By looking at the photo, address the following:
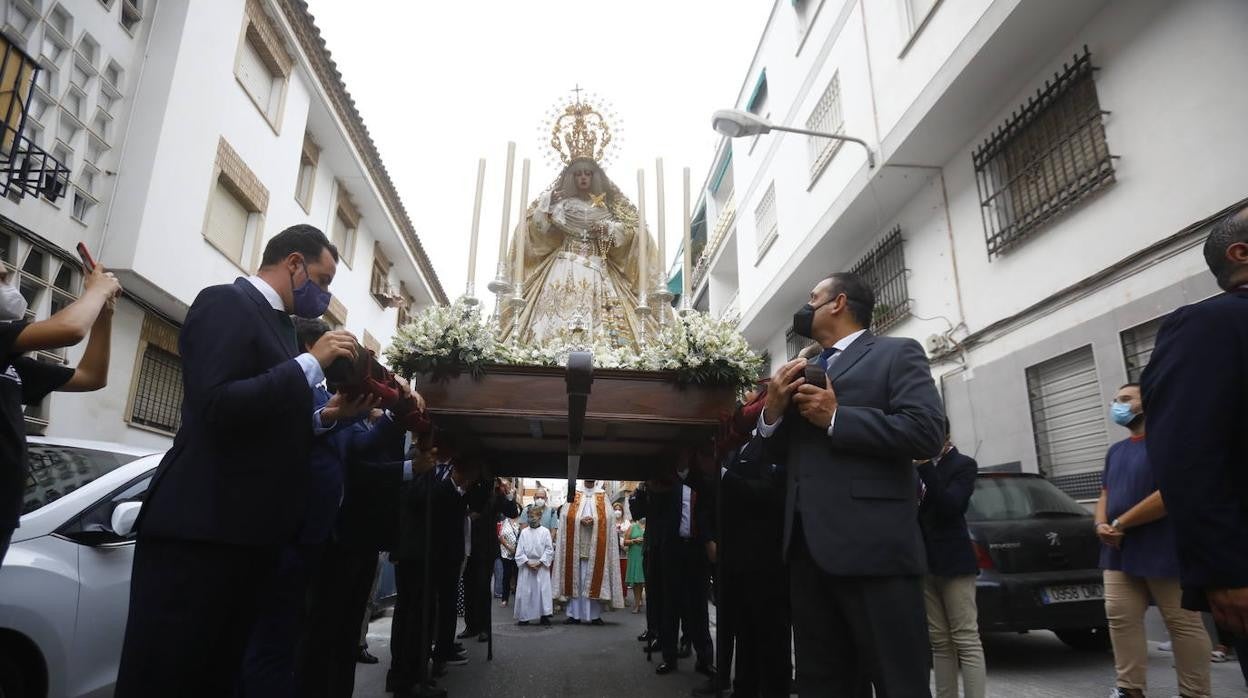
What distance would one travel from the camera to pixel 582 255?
5449mm

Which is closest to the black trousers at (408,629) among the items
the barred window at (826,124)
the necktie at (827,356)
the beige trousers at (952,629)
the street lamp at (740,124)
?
the beige trousers at (952,629)

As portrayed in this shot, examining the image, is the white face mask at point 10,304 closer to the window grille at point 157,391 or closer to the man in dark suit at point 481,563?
the man in dark suit at point 481,563

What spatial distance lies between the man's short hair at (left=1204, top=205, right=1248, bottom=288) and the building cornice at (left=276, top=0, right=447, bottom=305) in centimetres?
1259

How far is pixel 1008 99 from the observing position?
796cm

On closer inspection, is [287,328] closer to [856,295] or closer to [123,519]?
[123,519]

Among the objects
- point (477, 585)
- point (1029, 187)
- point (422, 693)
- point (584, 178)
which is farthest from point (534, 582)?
point (1029, 187)

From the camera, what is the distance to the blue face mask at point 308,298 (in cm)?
251

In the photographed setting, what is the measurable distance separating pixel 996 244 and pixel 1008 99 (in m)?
1.62

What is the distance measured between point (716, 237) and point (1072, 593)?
49.1ft

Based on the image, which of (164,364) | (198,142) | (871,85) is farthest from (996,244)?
(164,364)

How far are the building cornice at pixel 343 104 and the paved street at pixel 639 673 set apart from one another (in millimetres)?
9916

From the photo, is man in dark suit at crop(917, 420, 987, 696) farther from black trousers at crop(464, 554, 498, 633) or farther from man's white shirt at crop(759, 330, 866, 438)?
black trousers at crop(464, 554, 498, 633)

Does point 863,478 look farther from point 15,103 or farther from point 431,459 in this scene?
point 15,103

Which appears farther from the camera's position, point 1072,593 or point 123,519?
point 1072,593
